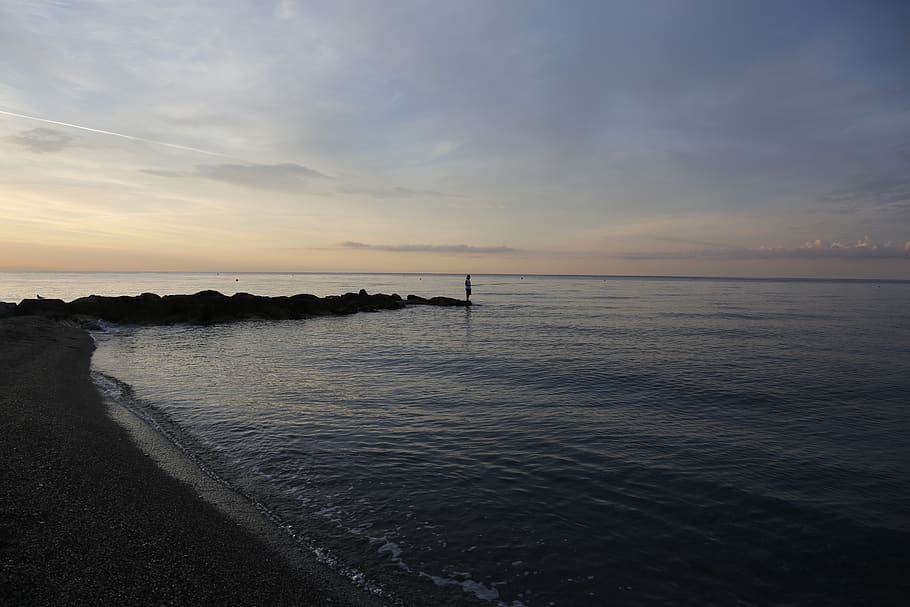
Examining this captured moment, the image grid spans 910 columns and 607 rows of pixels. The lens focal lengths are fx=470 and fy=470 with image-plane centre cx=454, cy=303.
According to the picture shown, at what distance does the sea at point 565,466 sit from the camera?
21.9ft

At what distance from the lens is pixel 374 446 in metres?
11.6

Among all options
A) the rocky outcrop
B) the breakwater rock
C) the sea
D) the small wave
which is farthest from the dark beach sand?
the breakwater rock

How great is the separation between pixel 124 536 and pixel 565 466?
812cm

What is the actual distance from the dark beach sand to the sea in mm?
715

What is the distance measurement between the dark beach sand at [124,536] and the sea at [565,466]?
71 cm

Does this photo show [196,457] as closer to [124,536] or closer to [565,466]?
[124,536]

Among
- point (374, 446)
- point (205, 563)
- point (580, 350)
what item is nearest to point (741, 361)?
point (580, 350)

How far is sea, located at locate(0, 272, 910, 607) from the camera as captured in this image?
666 cm

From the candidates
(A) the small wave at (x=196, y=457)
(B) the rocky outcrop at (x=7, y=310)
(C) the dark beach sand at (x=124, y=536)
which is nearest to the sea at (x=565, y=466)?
(A) the small wave at (x=196, y=457)

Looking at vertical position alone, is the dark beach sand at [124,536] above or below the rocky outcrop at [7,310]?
below

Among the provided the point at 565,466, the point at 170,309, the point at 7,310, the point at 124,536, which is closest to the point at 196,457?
the point at 124,536

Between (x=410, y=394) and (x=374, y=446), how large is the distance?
553 centimetres

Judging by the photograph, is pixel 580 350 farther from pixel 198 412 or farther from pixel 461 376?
pixel 198 412

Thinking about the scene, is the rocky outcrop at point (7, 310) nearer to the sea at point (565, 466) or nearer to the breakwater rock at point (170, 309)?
the breakwater rock at point (170, 309)
